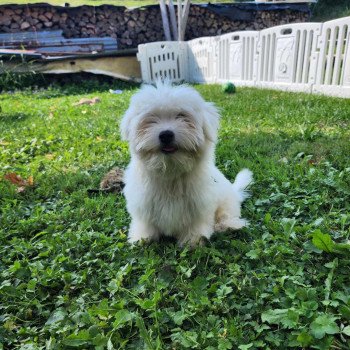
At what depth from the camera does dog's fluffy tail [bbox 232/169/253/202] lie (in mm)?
3051

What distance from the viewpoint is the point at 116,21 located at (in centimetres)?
1381

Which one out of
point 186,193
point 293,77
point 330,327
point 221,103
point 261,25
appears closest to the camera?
point 330,327

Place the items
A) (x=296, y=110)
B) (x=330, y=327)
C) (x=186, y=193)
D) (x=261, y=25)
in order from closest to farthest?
1. (x=330, y=327)
2. (x=186, y=193)
3. (x=296, y=110)
4. (x=261, y=25)

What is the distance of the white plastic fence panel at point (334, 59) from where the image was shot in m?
6.09

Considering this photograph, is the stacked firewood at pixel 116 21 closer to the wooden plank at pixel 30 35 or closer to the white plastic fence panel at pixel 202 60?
the wooden plank at pixel 30 35

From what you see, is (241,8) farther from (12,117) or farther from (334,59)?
(12,117)

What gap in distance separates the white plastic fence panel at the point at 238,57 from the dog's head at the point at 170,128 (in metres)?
6.72

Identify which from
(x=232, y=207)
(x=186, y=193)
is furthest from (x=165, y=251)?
(x=232, y=207)

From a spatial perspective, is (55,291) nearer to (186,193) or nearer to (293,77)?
(186,193)

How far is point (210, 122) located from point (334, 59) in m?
5.37

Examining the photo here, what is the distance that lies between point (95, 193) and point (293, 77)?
5.78 m

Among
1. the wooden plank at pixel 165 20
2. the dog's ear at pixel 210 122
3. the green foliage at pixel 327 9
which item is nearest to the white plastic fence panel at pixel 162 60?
the wooden plank at pixel 165 20

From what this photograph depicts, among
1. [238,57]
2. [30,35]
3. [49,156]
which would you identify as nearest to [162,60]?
[238,57]

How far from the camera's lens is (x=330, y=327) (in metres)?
1.51
